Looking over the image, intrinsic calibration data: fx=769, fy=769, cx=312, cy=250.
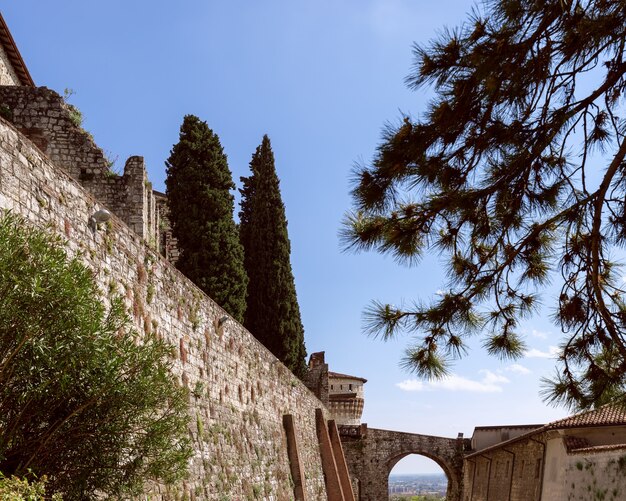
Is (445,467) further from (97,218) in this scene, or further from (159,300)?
(97,218)

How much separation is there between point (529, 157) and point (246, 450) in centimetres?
885

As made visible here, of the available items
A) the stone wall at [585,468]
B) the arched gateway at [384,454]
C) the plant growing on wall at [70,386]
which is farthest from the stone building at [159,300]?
the arched gateway at [384,454]

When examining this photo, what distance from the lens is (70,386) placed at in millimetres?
5281

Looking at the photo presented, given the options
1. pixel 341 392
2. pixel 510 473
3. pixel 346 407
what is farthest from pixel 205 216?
pixel 341 392

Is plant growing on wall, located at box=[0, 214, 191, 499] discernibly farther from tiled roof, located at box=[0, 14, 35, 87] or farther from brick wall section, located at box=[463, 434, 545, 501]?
brick wall section, located at box=[463, 434, 545, 501]

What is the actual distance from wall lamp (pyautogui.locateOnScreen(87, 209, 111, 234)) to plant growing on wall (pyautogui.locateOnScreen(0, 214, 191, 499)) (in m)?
2.55

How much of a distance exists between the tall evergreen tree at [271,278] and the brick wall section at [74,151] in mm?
10596

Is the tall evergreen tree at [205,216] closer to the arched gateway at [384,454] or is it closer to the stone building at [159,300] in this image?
the stone building at [159,300]

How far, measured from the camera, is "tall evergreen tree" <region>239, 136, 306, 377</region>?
86.3 feet

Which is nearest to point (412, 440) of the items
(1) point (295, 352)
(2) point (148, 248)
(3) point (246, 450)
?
(1) point (295, 352)

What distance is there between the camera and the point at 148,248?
1002 cm

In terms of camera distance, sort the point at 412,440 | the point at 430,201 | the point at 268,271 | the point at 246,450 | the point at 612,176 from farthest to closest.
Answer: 1. the point at 412,440
2. the point at 268,271
3. the point at 246,450
4. the point at 430,201
5. the point at 612,176

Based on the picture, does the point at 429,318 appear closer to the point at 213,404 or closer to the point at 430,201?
the point at 430,201

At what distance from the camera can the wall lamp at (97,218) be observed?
819cm
